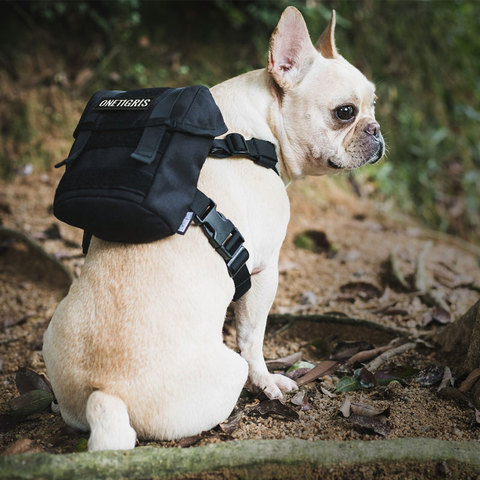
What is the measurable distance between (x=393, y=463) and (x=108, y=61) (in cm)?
608

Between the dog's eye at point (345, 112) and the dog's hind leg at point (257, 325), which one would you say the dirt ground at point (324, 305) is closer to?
the dog's hind leg at point (257, 325)

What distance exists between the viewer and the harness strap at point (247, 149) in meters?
2.95

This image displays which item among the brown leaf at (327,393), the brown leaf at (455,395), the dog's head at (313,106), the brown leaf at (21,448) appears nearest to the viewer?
the brown leaf at (21,448)

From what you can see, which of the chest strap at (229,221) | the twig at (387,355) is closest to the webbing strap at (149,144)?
the chest strap at (229,221)

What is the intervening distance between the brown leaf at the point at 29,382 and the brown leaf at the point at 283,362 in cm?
150

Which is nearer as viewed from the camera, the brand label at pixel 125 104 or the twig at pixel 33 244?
the brand label at pixel 125 104

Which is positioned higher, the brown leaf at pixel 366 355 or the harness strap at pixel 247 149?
the harness strap at pixel 247 149

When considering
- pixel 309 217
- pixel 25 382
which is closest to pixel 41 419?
pixel 25 382

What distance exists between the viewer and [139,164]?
2.42 metres

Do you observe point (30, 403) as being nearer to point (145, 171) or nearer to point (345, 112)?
point (145, 171)

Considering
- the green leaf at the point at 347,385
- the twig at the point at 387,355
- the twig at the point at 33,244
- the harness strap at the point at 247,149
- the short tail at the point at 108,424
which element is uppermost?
the harness strap at the point at 247,149

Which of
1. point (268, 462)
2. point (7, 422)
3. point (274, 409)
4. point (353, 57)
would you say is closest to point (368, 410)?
point (274, 409)

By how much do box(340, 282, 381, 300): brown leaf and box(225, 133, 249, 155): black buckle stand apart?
8.11 ft

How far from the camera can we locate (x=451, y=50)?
9375 mm
